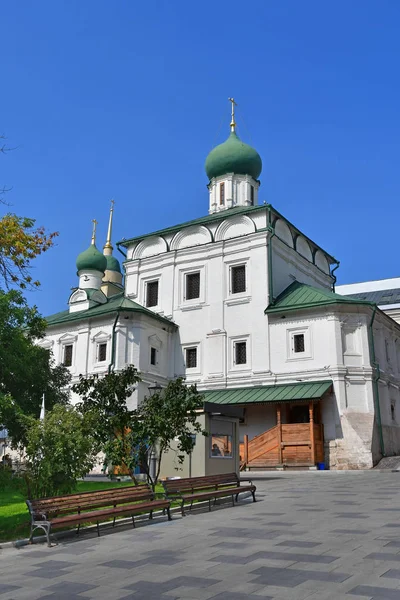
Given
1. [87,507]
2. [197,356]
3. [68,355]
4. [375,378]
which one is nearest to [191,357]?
[197,356]

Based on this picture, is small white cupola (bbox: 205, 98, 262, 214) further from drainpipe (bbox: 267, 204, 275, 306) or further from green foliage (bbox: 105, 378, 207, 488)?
green foliage (bbox: 105, 378, 207, 488)

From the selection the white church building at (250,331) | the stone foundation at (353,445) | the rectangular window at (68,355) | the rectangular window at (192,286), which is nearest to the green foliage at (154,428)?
the white church building at (250,331)

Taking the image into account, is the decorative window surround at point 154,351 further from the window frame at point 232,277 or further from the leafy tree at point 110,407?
the leafy tree at point 110,407

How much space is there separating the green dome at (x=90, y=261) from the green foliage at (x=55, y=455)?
79.1 feet

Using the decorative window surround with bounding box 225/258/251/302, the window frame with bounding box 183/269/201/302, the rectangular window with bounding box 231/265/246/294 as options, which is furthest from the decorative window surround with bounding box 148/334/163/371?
the rectangular window with bounding box 231/265/246/294

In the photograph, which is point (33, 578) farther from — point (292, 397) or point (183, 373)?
point (183, 373)

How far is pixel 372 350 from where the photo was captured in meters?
26.6

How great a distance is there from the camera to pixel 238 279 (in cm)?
2984

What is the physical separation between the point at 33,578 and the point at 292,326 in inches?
852

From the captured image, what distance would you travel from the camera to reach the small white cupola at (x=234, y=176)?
33438 mm

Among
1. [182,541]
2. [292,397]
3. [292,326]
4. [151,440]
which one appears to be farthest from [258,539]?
[292,326]

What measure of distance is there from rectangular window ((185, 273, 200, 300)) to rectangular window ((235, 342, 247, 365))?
148 inches

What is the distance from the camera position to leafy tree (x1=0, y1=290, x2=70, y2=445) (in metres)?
13.2

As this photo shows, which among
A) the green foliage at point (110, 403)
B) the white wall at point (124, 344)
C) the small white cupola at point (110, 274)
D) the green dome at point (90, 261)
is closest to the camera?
the green foliage at point (110, 403)
